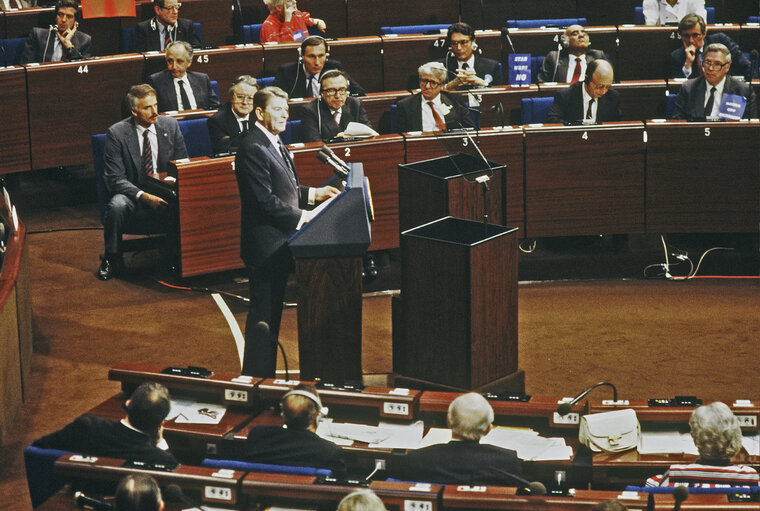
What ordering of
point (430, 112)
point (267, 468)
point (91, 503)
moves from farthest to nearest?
point (430, 112) → point (267, 468) → point (91, 503)

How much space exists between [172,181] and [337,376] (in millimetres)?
2157

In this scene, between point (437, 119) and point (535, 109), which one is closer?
point (437, 119)

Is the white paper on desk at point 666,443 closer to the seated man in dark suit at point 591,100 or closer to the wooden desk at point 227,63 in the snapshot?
the seated man in dark suit at point 591,100

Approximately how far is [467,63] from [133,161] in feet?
8.93

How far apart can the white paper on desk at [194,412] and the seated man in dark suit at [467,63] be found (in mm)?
4263

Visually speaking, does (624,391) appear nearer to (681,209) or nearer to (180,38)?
(681,209)

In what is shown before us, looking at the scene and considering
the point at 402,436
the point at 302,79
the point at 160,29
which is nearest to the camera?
the point at 402,436

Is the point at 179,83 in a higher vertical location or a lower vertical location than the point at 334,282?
higher

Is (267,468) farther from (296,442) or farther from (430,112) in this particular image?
(430,112)

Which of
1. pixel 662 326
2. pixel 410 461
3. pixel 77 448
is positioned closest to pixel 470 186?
pixel 662 326

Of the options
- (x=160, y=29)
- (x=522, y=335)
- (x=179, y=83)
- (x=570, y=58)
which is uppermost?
(x=160, y=29)

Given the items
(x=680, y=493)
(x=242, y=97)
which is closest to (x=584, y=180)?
(x=242, y=97)

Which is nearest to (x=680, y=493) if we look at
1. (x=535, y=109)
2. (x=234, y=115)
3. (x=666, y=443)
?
(x=666, y=443)

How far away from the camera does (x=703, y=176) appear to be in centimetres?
648
